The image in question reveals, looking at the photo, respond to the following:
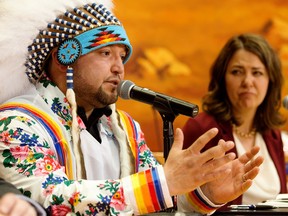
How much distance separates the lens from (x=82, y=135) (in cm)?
234

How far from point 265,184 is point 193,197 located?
1.23m

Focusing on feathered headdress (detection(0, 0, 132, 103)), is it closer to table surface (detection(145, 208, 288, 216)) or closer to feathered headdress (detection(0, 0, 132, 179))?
feathered headdress (detection(0, 0, 132, 179))

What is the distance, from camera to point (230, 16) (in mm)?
5191

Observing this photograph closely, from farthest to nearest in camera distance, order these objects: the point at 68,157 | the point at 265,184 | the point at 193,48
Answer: the point at 193,48 → the point at 265,184 → the point at 68,157

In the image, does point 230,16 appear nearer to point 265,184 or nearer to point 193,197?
point 265,184

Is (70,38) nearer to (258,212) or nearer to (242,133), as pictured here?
(258,212)

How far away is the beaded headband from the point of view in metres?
2.31

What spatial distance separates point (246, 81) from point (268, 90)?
0.24 m

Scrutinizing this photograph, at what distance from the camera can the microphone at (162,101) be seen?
79.0 inches

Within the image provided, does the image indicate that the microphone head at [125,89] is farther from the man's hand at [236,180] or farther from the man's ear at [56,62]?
the man's hand at [236,180]

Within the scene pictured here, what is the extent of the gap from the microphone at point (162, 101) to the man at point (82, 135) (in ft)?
0.33

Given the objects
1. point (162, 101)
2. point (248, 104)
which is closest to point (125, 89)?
point (162, 101)

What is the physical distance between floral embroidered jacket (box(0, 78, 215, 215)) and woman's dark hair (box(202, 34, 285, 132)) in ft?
4.55

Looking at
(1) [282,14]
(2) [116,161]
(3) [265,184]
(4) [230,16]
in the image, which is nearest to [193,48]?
(4) [230,16]
